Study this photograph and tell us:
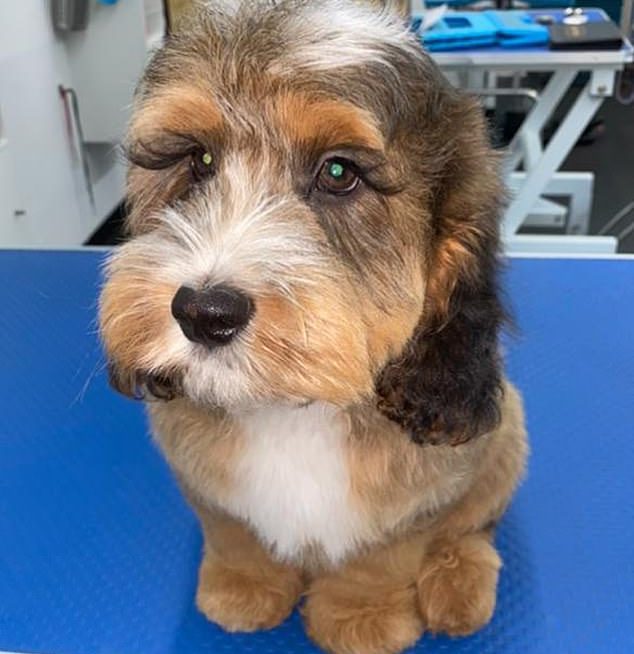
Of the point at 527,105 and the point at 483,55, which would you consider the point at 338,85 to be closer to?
the point at 483,55

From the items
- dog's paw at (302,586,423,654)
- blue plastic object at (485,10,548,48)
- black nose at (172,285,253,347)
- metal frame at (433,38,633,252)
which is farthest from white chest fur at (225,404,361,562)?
blue plastic object at (485,10,548,48)

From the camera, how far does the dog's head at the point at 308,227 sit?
2.52ft

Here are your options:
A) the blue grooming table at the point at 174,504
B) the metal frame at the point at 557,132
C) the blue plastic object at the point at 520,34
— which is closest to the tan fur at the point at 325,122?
the blue grooming table at the point at 174,504

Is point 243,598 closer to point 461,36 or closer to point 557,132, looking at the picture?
point 461,36

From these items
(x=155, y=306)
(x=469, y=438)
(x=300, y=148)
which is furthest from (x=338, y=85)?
(x=469, y=438)

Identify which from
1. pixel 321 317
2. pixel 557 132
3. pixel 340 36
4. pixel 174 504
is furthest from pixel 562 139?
pixel 321 317

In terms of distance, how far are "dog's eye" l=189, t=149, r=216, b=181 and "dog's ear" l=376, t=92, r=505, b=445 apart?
22cm

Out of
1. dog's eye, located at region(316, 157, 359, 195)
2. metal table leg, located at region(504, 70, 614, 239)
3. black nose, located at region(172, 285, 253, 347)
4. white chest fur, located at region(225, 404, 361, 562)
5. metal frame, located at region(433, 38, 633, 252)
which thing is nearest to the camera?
black nose, located at region(172, 285, 253, 347)

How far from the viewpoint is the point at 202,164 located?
882mm

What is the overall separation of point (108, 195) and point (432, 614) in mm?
2669

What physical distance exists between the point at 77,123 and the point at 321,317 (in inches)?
98.2

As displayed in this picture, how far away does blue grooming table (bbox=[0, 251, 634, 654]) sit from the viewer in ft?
3.41

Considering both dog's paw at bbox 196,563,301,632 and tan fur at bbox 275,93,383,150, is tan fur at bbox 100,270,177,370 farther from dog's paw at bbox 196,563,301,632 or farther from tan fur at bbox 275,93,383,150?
dog's paw at bbox 196,563,301,632

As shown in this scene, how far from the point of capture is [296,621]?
107 centimetres
